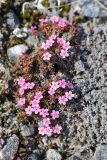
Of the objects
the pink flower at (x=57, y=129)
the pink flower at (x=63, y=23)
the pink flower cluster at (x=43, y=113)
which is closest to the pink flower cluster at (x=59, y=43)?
the pink flower at (x=63, y=23)

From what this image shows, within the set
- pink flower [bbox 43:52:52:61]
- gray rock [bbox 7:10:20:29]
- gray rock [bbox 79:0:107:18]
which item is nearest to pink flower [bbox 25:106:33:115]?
pink flower [bbox 43:52:52:61]

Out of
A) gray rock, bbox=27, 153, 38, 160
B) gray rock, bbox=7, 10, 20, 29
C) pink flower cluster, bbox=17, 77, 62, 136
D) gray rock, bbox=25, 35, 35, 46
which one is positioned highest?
gray rock, bbox=7, 10, 20, 29

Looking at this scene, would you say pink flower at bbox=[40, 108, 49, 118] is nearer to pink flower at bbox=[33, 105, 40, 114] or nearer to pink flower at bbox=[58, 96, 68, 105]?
pink flower at bbox=[33, 105, 40, 114]

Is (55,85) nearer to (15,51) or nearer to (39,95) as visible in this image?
(39,95)

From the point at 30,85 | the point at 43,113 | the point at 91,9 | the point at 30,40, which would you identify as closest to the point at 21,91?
the point at 30,85

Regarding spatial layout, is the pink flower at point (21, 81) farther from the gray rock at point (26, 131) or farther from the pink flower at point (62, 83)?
the gray rock at point (26, 131)

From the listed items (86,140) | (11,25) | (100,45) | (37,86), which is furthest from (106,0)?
(86,140)
